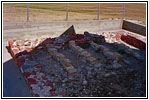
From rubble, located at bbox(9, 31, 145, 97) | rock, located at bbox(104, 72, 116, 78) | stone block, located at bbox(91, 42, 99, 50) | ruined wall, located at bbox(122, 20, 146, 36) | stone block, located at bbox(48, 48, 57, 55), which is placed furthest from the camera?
ruined wall, located at bbox(122, 20, 146, 36)

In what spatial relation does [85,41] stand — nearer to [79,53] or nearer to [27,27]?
[79,53]

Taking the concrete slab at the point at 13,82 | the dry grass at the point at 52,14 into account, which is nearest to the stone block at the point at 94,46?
the concrete slab at the point at 13,82

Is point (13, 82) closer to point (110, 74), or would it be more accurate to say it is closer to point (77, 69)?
point (77, 69)

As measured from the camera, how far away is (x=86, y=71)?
21.6 feet

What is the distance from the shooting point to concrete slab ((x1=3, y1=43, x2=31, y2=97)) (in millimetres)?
5379

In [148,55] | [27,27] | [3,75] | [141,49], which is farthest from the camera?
[27,27]

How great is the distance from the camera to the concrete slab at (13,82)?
538cm

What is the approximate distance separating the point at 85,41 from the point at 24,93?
4.19 meters

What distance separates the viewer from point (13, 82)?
591 centimetres

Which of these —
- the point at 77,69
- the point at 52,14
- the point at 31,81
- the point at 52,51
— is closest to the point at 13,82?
the point at 31,81

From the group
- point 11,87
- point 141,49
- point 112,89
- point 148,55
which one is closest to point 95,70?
point 112,89

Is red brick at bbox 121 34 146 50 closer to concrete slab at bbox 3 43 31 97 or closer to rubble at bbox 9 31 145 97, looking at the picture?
rubble at bbox 9 31 145 97

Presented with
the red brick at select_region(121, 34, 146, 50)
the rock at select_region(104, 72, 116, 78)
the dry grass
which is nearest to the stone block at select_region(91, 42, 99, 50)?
the red brick at select_region(121, 34, 146, 50)

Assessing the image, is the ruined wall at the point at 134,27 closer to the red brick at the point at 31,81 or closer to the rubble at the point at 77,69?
the rubble at the point at 77,69
